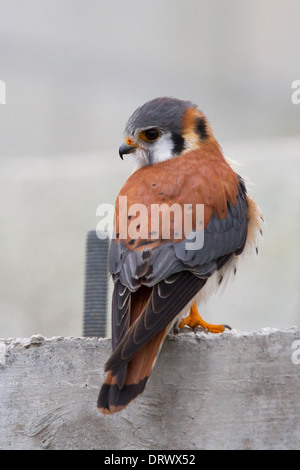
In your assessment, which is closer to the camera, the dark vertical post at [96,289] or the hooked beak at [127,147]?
the hooked beak at [127,147]

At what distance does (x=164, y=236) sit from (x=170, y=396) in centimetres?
48

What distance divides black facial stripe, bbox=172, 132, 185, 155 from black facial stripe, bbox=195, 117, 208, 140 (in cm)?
10

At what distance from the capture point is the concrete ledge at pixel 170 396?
6.75ft

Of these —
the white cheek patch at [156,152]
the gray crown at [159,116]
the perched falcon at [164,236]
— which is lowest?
the perched falcon at [164,236]

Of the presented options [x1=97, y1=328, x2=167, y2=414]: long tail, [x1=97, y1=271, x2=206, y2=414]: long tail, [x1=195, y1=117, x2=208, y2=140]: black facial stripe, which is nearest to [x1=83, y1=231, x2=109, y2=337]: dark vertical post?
[x1=195, y1=117, x2=208, y2=140]: black facial stripe

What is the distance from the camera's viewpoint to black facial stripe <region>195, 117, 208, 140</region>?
297 cm

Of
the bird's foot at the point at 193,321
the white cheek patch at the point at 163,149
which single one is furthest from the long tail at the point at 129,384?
the white cheek patch at the point at 163,149

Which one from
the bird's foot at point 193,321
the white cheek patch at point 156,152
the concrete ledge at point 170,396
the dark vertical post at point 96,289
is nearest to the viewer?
the concrete ledge at point 170,396

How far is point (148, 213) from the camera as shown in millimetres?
2422

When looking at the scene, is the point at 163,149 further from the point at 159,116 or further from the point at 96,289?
the point at 96,289

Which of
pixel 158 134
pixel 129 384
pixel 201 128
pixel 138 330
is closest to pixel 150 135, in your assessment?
pixel 158 134

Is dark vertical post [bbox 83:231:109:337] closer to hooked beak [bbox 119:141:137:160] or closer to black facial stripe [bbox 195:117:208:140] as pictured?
hooked beak [bbox 119:141:137:160]

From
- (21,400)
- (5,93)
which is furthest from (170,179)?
(5,93)

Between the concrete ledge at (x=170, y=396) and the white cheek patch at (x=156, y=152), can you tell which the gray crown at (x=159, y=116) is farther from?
the concrete ledge at (x=170, y=396)
